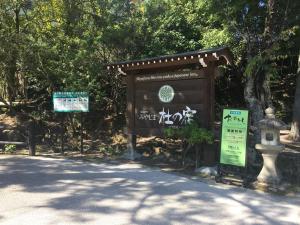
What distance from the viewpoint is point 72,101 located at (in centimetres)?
1296

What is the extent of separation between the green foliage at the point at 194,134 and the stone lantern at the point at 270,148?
1646mm

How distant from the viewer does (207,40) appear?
14.6 metres

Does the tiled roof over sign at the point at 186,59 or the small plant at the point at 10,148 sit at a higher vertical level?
the tiled roof over sign at the point at 186,59

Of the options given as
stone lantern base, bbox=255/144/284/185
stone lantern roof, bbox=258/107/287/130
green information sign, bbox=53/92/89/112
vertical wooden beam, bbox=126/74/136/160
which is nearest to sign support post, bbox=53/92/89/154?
green information sign, bbox=53/92/89/112

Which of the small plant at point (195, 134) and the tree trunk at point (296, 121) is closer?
the small plant at point (195, 134)

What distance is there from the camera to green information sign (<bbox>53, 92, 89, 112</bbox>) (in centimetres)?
1281

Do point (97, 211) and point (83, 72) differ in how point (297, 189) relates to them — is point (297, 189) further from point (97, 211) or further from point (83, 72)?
point (83, 72)

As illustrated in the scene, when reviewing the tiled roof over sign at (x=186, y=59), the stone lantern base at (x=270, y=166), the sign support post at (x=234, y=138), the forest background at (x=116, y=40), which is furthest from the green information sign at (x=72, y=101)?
the stone lantern base at (x=270, y=166)

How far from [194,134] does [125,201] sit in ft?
11.0

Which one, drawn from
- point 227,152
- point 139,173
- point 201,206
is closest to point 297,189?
point 227,152

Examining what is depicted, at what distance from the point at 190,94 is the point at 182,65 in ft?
3.23

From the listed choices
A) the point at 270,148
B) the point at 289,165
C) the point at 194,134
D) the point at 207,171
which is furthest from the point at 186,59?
the point at 289,165

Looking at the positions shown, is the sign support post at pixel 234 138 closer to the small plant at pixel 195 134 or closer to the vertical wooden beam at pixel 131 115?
the small plant at pixel 195 134

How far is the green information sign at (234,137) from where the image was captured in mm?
8594
